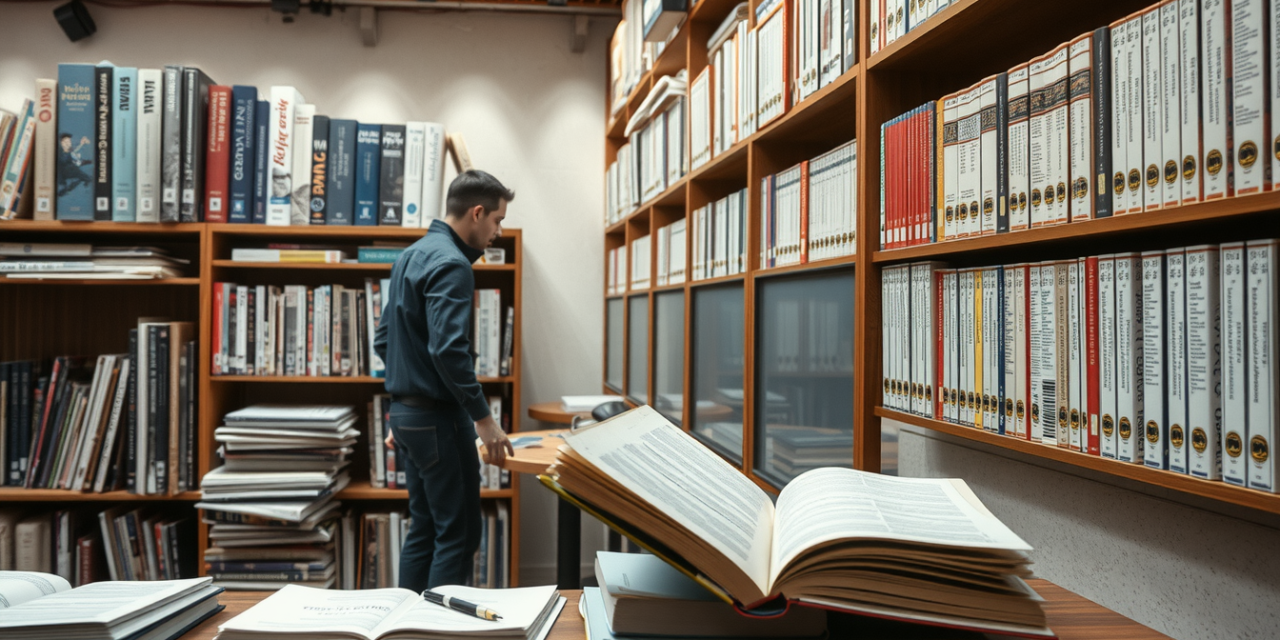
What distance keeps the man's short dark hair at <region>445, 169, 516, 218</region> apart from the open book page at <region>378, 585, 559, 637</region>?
1675 mm

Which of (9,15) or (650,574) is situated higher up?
(9,15)

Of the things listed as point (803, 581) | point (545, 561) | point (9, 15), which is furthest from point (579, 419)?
point (9, 15)

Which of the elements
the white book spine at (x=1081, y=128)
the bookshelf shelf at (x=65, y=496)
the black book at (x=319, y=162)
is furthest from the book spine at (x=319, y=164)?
the white book spine at (x=1081, y=128)

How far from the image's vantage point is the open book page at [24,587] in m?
0.76

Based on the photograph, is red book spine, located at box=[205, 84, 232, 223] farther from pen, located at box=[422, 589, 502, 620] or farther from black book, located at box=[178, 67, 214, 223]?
pen, located at box=[422, 589, 502, 620]

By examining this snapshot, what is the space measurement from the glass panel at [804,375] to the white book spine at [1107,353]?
19.0 inches

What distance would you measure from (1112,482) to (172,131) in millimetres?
2920

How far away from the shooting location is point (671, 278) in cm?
226

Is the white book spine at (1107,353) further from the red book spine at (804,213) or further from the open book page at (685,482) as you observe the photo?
the red book spine at (804,213)

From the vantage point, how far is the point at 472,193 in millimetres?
2275

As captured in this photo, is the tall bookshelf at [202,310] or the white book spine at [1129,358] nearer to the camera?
the white book spine at [1129,358]

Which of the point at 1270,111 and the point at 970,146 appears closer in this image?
the point at 1270,111

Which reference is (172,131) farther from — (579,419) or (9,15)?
(579,419)

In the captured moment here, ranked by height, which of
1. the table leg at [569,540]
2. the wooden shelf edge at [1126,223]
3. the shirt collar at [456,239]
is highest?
the shirt collar at [456,239]
